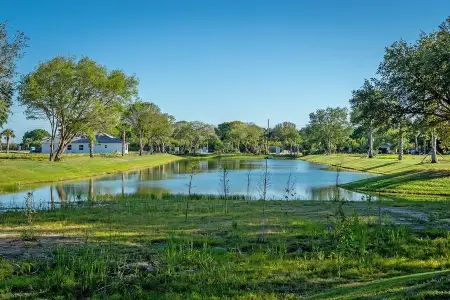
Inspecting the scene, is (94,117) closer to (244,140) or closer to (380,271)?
(380,271)

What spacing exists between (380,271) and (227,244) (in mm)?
4577

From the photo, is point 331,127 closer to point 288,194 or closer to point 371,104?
point 371,104

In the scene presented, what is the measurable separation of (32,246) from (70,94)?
50.8m

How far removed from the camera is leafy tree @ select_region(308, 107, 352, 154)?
11412 cm

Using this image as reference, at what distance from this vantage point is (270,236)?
13844mm

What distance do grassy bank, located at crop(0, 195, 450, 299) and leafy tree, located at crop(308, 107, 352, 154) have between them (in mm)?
100092

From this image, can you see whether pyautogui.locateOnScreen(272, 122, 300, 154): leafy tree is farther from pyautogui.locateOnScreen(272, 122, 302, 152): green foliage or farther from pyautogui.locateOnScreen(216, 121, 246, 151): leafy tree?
pyautogui.locateOnScreen(216, 121, 246, 151): leafy tree

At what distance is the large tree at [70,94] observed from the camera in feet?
191

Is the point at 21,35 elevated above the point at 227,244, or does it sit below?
above

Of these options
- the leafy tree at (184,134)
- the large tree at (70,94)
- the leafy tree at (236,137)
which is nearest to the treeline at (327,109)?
the large tree at (70,94)

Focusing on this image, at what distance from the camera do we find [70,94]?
59.1 meters

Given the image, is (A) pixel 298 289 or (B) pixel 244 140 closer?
(A) pixel 298 289

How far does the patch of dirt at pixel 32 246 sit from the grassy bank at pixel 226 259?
0.03 m

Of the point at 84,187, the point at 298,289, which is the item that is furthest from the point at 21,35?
the point at 298,289
